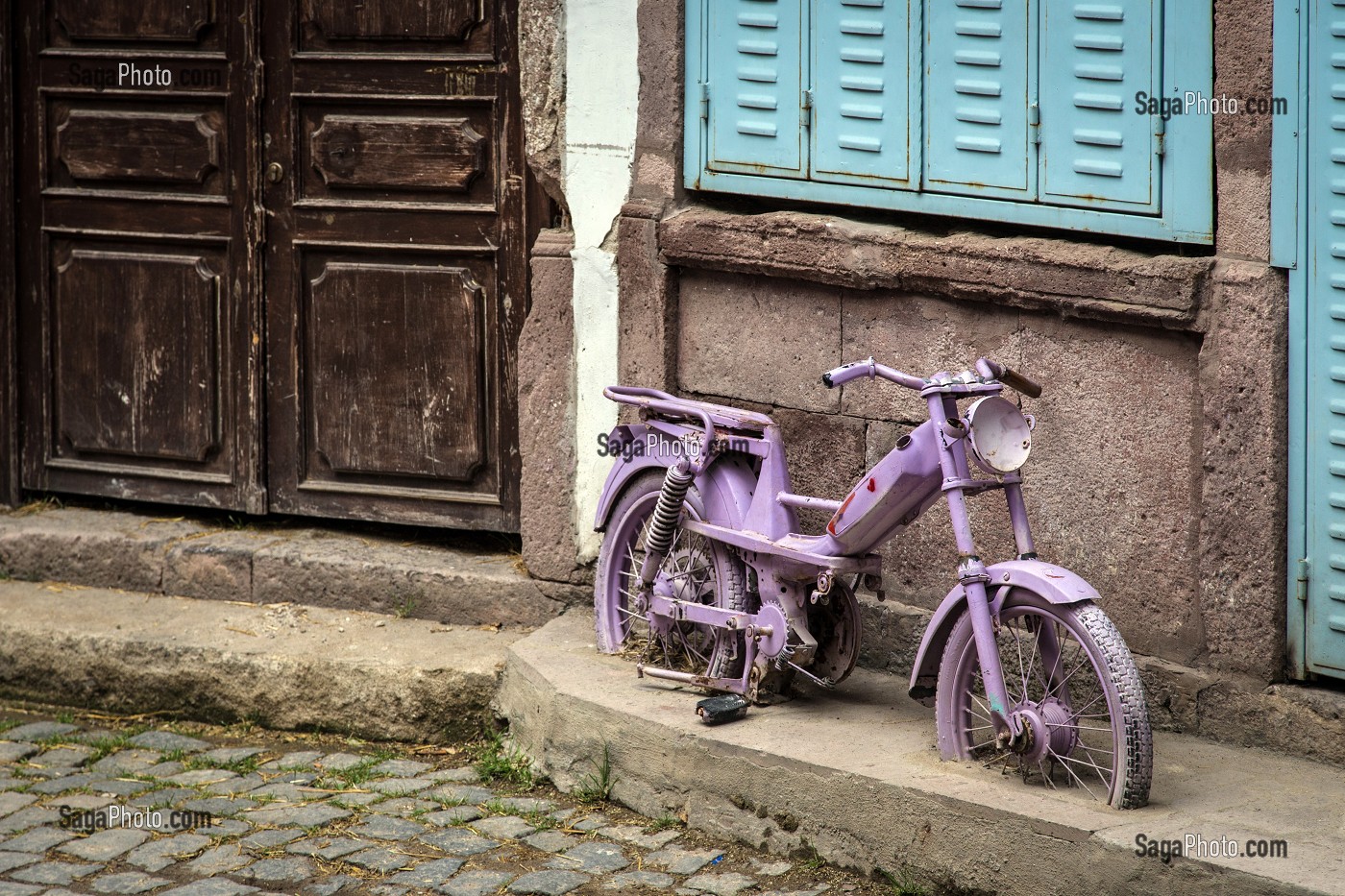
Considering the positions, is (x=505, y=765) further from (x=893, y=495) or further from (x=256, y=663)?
(x=893, y=495)

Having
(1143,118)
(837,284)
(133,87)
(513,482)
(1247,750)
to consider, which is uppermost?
(133,87)

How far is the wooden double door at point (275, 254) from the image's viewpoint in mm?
5973

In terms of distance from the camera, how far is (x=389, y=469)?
6.18 m

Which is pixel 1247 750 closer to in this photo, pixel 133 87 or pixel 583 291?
pixel 583 291

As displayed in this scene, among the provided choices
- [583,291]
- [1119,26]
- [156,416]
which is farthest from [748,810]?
[156,416]

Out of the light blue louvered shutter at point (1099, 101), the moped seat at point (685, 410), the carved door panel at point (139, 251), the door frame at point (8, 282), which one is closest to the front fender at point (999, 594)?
the moped seat at point (685, 410)

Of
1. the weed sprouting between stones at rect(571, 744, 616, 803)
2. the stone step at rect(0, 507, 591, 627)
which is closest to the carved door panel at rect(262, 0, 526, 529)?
the stone step at rect(0, 507, 591, 627)

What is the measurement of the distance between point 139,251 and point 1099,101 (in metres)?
3.72

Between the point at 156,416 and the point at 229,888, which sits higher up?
the point at 156,416

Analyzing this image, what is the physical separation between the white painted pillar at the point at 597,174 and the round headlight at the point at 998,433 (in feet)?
5.52

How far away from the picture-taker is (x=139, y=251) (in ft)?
21.2

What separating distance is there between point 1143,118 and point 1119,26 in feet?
0.81

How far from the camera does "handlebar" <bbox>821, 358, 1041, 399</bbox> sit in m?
4.25

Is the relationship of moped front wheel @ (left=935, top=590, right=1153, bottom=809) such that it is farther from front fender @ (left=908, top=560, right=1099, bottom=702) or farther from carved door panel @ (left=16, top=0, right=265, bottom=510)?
carved door panel @ (left=16, top=0, right=265, bottom=510)
